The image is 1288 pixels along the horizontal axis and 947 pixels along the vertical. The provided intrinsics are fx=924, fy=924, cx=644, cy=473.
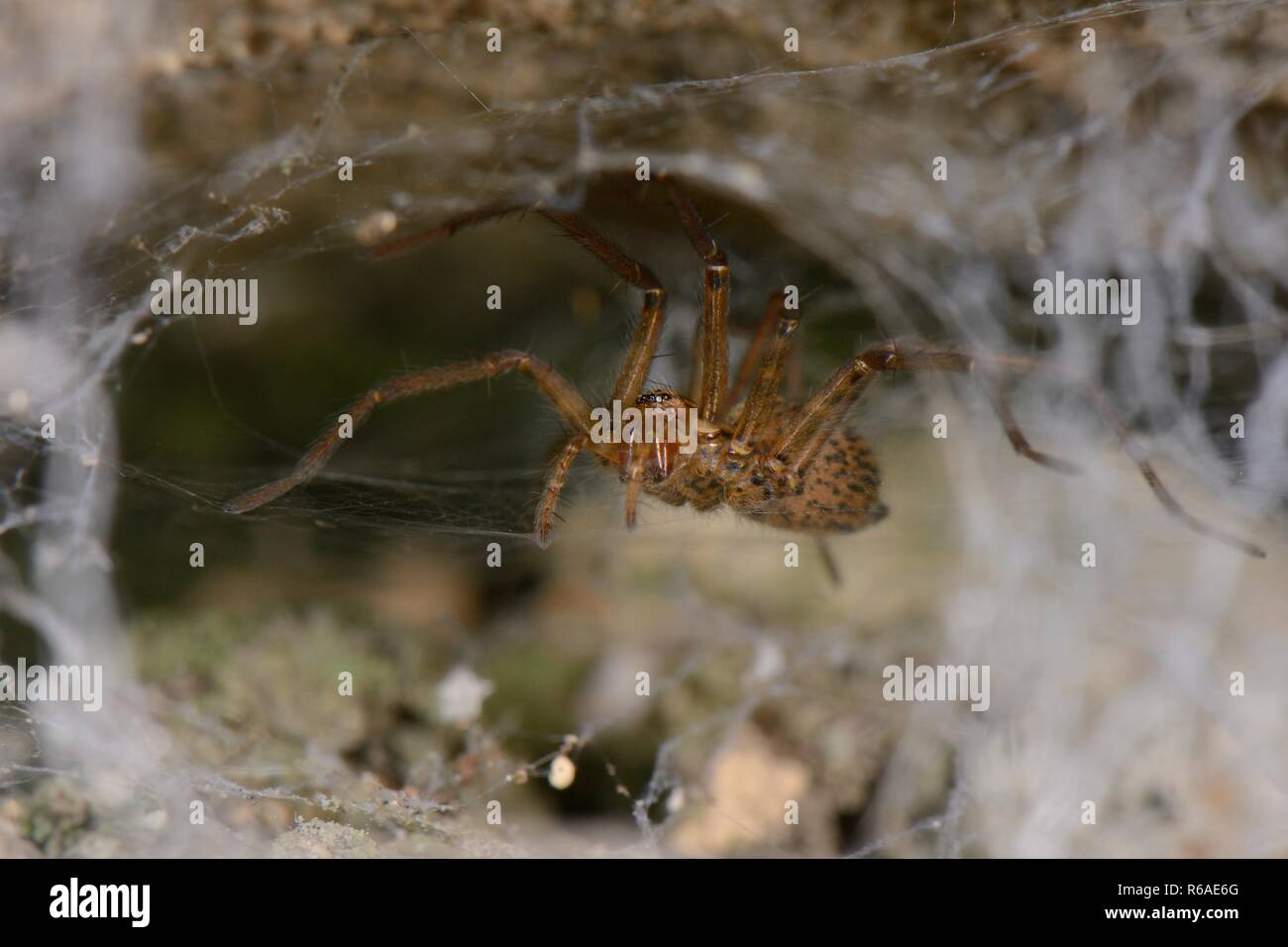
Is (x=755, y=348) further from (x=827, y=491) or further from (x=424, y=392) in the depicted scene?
(x=424, y=392)

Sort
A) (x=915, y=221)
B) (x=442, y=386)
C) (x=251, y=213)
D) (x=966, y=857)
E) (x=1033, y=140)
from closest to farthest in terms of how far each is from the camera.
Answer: (x=442, y=386) < (x=251, y=213) < (x=966, y=857) < (x=1033, y=140) < (x=915, y=221)

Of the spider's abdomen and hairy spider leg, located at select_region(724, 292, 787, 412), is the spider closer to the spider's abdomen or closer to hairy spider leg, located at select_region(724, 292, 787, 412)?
the spider's abdomen

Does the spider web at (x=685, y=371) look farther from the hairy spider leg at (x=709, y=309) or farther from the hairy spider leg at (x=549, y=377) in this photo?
the hairy spider leg at (x=709, y=309)

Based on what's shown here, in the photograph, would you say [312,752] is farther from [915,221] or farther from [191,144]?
[915,221]

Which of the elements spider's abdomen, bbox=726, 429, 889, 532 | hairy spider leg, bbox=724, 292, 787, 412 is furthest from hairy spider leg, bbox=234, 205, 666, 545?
hairy spider leg, bbox=724, 292, 787, 412

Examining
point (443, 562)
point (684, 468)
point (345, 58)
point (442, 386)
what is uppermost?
point (345, 58)
